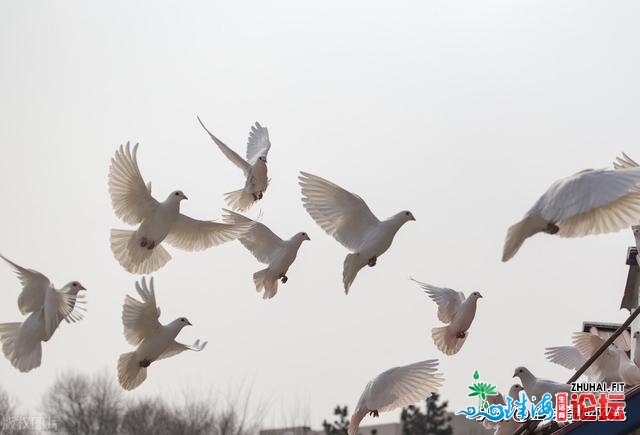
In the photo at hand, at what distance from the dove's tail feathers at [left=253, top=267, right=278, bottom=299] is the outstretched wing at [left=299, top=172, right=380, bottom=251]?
0.78 meters

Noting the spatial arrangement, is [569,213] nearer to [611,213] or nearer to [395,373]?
[611,213]

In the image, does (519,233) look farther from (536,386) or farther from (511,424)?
(511,424)

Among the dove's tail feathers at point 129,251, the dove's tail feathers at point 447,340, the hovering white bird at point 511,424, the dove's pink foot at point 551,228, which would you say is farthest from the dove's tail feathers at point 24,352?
the hovering white bird at point 511,424

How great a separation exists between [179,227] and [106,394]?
159 feet

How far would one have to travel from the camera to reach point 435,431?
1649 inches

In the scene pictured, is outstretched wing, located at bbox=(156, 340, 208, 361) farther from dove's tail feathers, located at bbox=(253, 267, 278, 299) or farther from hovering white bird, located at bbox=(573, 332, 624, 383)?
hovering white bird, located at bbox=(573, 332, 624, 383)

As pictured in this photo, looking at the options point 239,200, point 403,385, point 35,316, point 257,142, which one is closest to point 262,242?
point 239,200

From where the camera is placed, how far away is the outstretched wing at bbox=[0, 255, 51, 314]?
838 centimetres

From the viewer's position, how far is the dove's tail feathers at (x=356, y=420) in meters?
8.95

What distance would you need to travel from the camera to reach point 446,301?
9883 millimetres

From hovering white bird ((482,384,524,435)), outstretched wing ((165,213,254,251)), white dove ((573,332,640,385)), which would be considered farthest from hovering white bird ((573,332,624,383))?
outstretched wing ((165,213,254,251))

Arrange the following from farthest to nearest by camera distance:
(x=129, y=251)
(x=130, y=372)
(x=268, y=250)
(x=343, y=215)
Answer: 1. (x=268, y=250)
2. (x=129, y=251)
3. (x=343, y=215)
4. (x=130, y=372)

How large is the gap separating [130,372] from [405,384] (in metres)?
2.57

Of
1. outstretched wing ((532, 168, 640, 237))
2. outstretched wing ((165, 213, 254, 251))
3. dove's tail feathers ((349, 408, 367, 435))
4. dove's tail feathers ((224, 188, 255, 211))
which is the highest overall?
dove's tail feathers ((224, 188, 255, 211))
